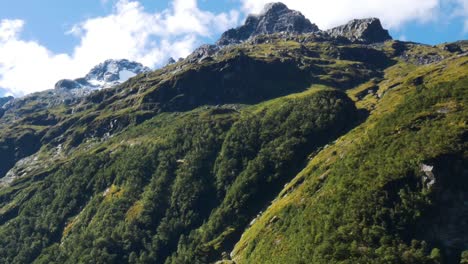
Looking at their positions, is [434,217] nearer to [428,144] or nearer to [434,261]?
[434,261]

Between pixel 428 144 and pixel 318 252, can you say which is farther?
pixel 428 144

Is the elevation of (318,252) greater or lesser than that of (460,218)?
greater

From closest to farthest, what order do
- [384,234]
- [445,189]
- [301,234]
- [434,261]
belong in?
[434,261] → [384,234] → [445,189] → [301,234]

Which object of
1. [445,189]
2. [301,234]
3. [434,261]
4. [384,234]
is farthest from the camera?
[301,234]

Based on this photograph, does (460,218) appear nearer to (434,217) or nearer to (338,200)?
(434,217)

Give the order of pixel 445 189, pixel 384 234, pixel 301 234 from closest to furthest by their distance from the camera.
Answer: pixel 384 234
pixel 445 189
pixel 301 234

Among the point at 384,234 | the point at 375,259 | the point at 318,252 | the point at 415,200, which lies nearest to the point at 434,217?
the point at 415,200

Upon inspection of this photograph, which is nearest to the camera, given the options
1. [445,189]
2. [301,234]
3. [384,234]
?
[384,234]

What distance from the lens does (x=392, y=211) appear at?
175625mm

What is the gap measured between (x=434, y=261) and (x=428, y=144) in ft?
198

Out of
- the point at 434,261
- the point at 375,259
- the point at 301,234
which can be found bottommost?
the point at 434,261

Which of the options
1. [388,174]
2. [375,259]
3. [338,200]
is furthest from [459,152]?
[375,259]

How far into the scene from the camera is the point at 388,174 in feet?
627

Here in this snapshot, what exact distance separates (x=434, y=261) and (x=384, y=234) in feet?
62.6
